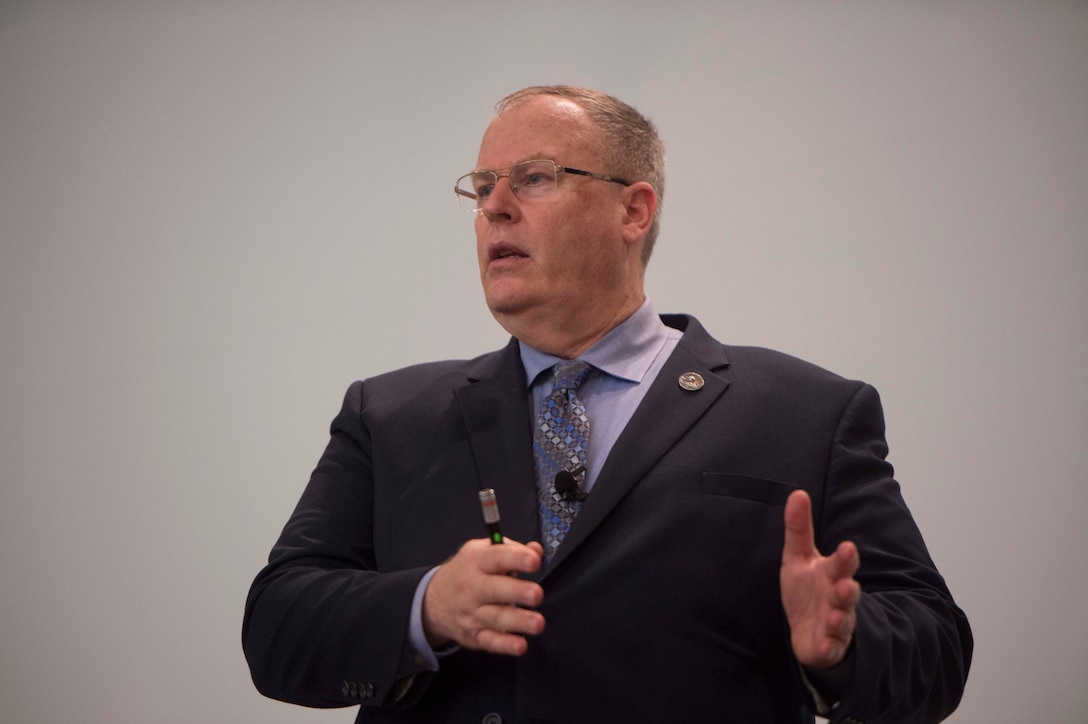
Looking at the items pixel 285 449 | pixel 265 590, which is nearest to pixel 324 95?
pixel 285 449

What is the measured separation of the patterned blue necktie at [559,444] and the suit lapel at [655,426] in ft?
0.24

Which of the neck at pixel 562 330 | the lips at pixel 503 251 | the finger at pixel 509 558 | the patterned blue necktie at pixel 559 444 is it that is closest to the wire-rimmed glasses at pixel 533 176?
the lips at pixel 503 251

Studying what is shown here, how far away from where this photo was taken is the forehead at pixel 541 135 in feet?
7.10

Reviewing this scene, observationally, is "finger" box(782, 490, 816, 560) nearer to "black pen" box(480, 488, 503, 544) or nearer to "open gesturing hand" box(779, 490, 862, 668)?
"open gesturing hand" box(779, 490, 862, 668)

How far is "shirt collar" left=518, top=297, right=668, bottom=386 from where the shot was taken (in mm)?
2077

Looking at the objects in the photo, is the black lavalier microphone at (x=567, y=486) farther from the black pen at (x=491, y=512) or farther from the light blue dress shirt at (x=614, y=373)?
the black pen at (x=491, y=512)

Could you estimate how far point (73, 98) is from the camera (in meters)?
3.21

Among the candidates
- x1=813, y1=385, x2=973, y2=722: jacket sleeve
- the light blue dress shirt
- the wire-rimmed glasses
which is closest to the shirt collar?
the light blue dress shirt

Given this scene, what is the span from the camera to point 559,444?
194cm

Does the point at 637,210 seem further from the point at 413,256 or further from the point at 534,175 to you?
the point at 413,256

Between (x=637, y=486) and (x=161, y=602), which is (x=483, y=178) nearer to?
(x=637, y=486)

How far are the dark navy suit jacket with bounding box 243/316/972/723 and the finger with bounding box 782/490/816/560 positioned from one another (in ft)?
0.56

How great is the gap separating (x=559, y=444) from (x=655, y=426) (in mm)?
187

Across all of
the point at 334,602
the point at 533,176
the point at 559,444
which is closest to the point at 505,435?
the point at 559,444
